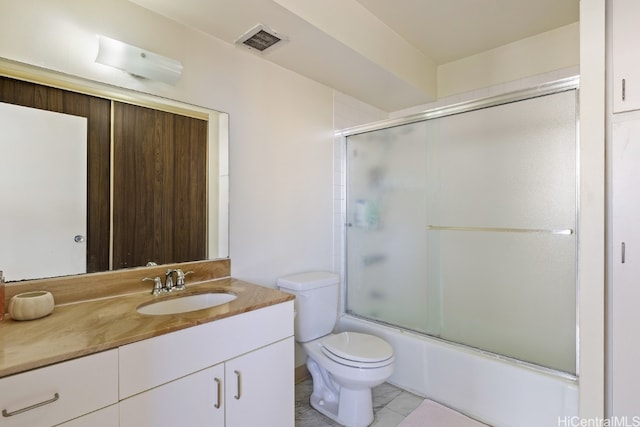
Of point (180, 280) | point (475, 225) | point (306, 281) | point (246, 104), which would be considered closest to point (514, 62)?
point (475, 225)

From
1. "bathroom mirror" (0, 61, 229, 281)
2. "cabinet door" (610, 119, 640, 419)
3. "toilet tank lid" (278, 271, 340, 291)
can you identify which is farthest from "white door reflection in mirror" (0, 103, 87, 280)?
"cabinet door" (610, 119, 640, 419)

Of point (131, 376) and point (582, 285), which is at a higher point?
point (582, 285)

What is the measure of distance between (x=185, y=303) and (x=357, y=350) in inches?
37.9

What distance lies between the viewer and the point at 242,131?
1.90 metres

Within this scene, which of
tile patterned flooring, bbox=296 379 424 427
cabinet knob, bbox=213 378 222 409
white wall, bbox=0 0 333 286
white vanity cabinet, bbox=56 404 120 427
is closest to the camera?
white vanity cabinet, bbox=56 404 120 427

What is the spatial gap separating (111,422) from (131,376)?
0.13m

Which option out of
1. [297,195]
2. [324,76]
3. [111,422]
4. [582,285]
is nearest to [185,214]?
[297,195]

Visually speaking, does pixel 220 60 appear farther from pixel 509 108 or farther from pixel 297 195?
pixel 509 108

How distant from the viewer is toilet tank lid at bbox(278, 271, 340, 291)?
77.3 inches

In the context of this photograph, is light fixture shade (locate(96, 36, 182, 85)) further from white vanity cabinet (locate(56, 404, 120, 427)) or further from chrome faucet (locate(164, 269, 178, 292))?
→ white vanity cabinet (locate(56, 404, 120, 427))

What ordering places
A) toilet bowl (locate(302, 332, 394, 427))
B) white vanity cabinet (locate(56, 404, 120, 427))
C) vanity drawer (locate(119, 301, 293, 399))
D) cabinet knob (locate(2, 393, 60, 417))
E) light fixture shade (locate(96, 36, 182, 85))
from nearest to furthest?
cabinet knob (locate(2, 393, 60, 417)) → white vanity cabinet (locate(56, 404, 120, 427)) → vanity drawer (locate(119, 301, 293, 399)) → light fixture shade (locate(96, 36, 182, 85)) → toilet bowl (locate(302, 332, 394, 427))

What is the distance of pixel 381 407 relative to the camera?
6.28 feet

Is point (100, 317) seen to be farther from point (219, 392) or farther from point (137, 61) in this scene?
point (137, 61)

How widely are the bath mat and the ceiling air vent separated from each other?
2298 mm
